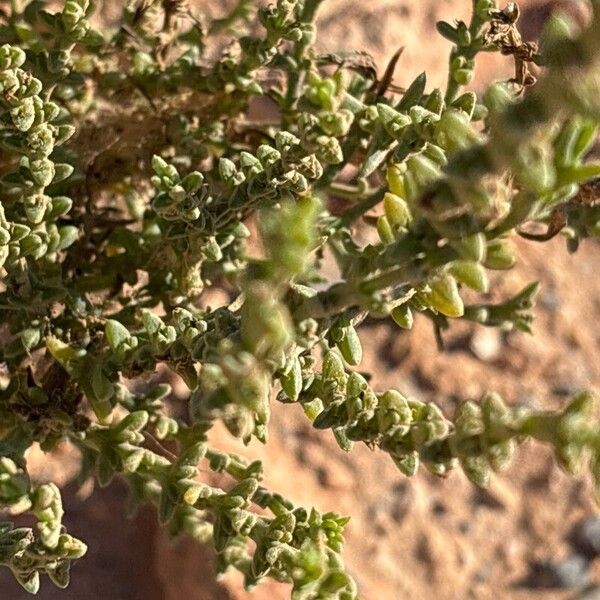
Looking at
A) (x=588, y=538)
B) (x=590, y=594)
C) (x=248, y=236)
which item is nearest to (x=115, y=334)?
(x=248, y=236)

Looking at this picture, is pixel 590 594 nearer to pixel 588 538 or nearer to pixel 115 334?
pixel 588 538

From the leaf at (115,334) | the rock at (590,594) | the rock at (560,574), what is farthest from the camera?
the rock at (560,574)

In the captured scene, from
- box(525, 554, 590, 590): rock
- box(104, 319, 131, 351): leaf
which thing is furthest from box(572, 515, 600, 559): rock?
box(104, 319, 131, 351): leaf

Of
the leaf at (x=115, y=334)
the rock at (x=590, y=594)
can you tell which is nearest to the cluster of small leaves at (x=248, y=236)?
the leaf at (x=115, y=334)

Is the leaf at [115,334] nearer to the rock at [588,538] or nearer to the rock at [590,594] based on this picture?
the rock at [590,594]

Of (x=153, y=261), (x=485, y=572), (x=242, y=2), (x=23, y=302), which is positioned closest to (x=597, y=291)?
(x=485, y=572)

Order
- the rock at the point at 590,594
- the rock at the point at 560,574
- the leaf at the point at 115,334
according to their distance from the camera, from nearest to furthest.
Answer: the leaf at the point at 115,334 < the rock at the point at 590,594 < the rock at the point at 560,574
